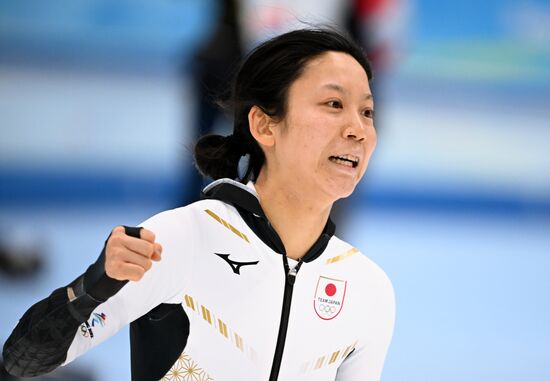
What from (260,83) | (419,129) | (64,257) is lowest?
(64,257)

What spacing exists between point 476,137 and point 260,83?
6740 millimetres

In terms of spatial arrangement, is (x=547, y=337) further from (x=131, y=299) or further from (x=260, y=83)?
(x=131, y=299)

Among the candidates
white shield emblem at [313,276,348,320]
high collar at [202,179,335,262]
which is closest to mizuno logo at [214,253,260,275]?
high collar at [202,179,335,262]

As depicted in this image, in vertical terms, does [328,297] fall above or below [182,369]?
above

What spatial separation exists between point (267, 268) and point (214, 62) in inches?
119

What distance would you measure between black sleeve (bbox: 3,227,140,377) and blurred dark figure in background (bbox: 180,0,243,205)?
310cm

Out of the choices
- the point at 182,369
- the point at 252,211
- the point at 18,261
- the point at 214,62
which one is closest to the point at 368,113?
the point at 252,211

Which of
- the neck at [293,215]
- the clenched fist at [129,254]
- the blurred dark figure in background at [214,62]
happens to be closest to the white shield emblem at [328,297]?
the neck at [293,215]

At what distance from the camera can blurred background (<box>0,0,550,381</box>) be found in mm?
5336

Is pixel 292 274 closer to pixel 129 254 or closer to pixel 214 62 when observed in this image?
pixel 129 254

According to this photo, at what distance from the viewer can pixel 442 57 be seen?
29.9ft

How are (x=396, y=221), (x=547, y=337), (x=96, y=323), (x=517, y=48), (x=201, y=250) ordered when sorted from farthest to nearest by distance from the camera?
(x=517, y=48) < (x=396, y=221) < (x=547, y=337) < (x=201, y=250) < (x=96, y=323)

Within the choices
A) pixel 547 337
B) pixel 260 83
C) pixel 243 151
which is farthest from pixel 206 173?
pixel 547 337

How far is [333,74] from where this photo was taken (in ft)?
8.86
